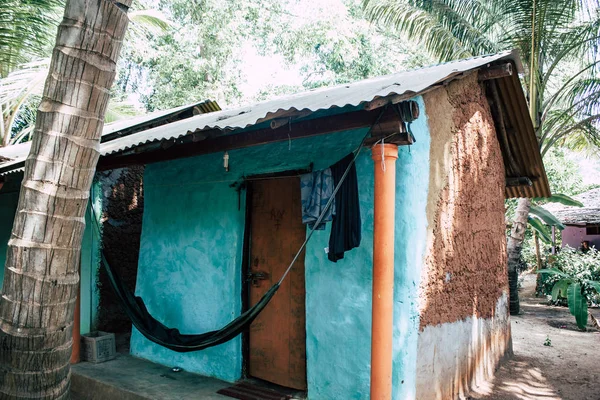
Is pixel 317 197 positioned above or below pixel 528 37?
below

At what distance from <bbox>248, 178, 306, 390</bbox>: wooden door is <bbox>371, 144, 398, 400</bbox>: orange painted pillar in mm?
1280

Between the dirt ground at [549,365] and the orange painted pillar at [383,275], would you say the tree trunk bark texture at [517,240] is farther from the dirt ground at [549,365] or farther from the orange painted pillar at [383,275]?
the orange painted pillar at [383,275]

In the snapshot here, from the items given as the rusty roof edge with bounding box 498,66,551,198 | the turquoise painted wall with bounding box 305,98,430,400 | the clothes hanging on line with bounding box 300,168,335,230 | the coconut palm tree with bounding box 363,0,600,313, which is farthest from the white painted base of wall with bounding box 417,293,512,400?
the coconut palm tree with bounding box 363,0,600,313

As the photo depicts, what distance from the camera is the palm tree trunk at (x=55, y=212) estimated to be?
235cm

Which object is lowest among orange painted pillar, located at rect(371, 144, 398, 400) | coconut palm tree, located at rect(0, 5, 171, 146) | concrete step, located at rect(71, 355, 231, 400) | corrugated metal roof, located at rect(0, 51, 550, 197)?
concrete step, located at rect(71, 355, 231, 400)

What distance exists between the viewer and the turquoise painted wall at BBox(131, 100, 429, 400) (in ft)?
12.1

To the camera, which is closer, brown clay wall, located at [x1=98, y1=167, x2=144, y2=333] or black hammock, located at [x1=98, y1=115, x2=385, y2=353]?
black hammock, located at [x1=98, y1=115, x2=385, y2=353]

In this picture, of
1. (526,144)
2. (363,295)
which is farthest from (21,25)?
(526,144)

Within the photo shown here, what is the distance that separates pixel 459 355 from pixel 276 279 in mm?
1784

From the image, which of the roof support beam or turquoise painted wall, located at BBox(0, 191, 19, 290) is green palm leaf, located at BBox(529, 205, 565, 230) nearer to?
the roof support beam

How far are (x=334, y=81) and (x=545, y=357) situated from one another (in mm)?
12219

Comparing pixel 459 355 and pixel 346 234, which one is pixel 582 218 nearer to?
pixel 459 355

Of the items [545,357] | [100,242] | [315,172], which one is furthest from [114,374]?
[545,357]

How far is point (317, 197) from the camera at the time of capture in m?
3.85
